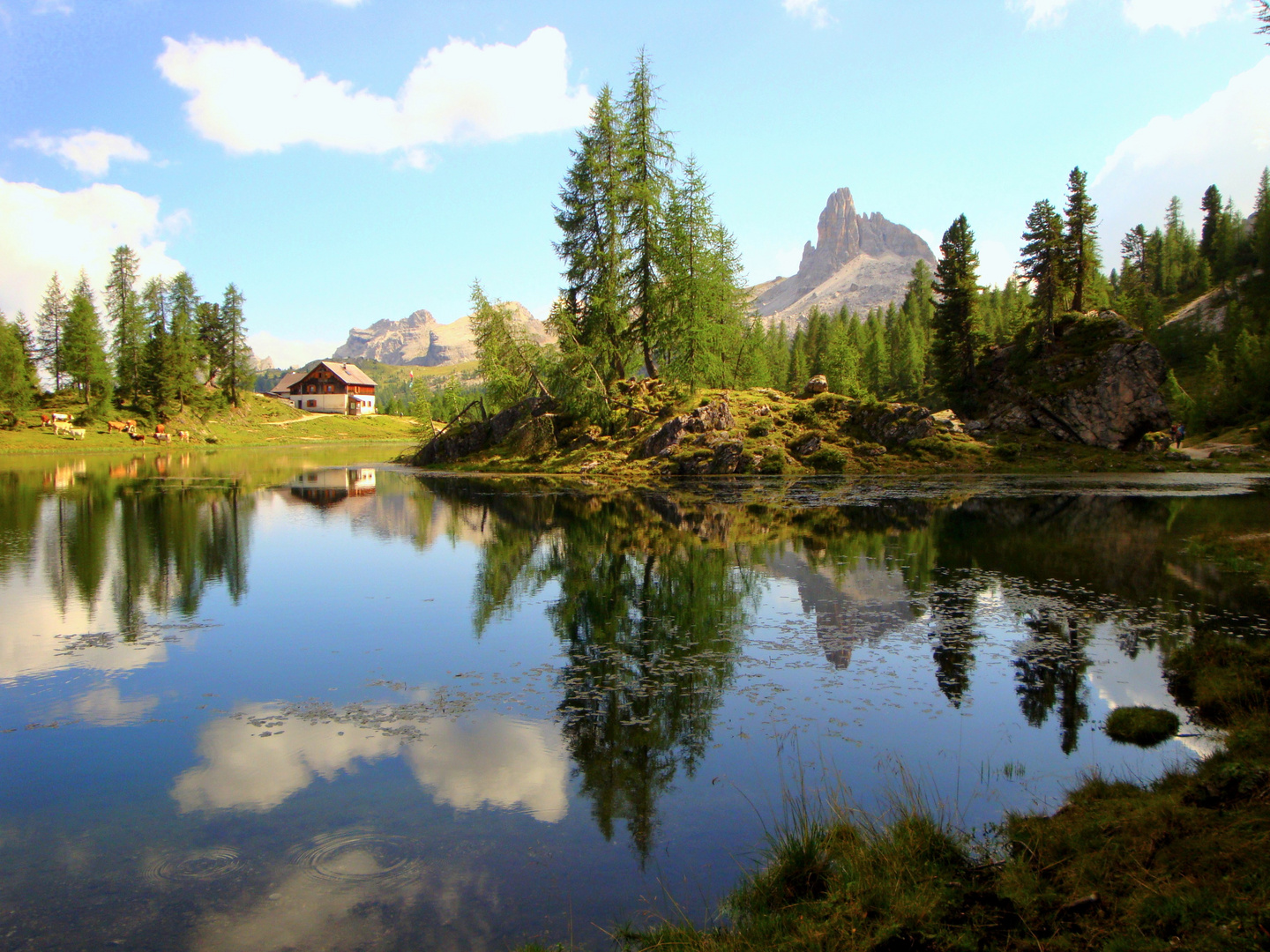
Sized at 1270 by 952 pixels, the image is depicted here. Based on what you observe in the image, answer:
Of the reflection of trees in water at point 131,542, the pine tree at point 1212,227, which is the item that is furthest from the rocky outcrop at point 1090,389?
the pine tree at point 1212,227

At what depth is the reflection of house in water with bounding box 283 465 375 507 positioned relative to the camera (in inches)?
1865

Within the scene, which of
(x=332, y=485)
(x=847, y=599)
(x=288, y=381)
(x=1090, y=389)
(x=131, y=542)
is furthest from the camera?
(x=288, y=381)

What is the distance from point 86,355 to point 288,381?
74245mm

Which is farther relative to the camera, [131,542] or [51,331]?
[51,331]

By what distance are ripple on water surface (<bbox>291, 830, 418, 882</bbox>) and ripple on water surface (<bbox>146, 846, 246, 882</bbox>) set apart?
0.67 meters

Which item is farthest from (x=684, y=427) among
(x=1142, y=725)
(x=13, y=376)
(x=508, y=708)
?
(x=13, y=376)

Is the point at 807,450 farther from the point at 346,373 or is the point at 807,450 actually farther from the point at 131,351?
the point at 346,373

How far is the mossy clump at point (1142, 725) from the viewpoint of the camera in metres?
11.6

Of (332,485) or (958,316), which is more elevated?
(958,316)

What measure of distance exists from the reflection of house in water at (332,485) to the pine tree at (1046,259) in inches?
2403

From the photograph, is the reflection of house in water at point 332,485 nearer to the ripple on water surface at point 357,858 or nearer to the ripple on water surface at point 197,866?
the ripple on water surface at point 197,866

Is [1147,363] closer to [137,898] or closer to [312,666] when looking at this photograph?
[312,666]

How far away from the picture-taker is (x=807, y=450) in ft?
202

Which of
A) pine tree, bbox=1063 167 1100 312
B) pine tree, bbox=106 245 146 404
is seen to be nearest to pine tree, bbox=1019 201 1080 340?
pine tree, bbox=1063 167 1100 312
